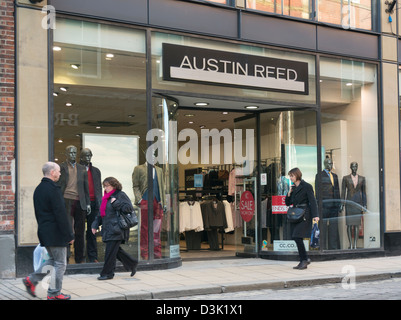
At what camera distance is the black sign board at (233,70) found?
469 inches

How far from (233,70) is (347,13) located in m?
3.74

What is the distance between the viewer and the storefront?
10969mm

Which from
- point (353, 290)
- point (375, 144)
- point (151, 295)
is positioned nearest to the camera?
point (151, 295)

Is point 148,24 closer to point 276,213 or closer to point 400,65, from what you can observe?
point 276,213

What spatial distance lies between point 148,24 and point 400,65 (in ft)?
23.1

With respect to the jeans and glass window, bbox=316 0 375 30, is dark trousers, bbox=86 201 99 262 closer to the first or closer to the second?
the jeans

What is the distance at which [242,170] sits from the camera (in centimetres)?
1436

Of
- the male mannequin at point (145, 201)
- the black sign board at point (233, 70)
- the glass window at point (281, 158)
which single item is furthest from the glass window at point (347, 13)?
the male mannequin at point (145, 201)

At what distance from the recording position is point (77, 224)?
11.2 m

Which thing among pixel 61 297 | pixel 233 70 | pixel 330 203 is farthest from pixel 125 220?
pixel 330 203

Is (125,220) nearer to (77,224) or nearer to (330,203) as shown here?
(77,224)

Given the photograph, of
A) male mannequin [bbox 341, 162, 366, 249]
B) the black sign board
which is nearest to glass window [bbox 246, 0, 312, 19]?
the black sign board

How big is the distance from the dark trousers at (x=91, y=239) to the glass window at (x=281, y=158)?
432 cm

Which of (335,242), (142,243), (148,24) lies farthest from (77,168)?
(335,242)
